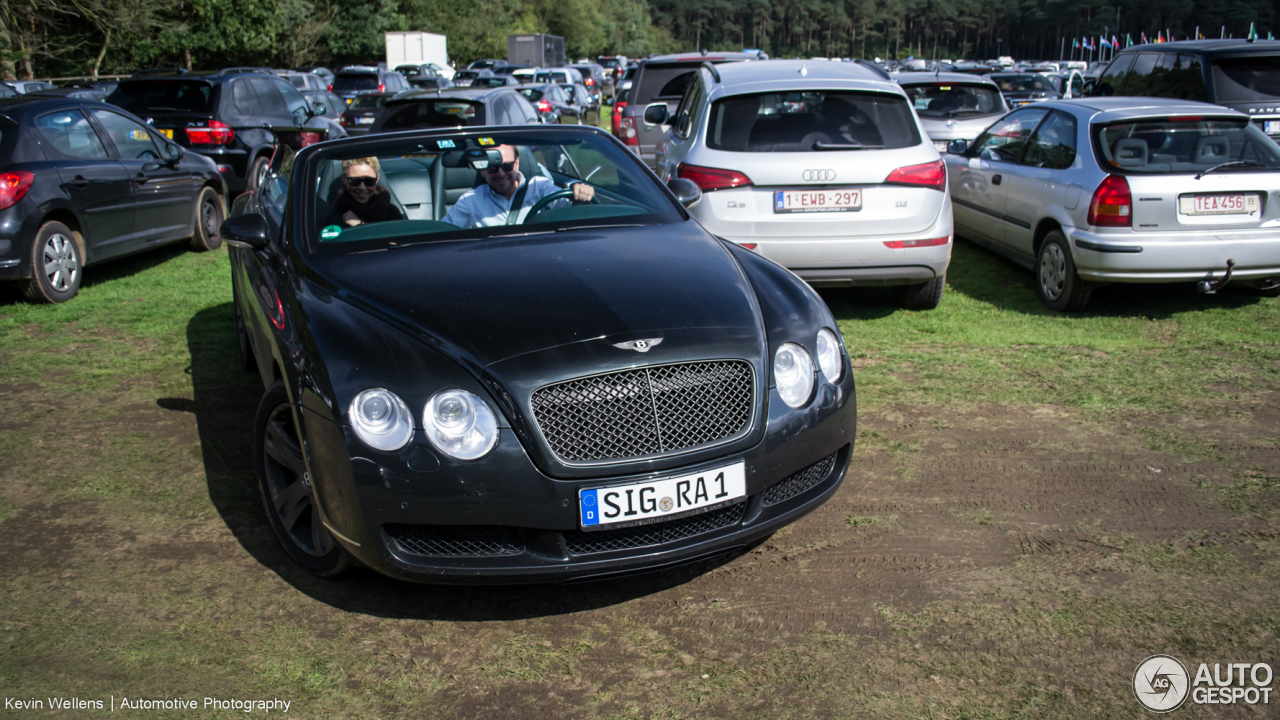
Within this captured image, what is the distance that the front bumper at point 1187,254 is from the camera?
6.51 m

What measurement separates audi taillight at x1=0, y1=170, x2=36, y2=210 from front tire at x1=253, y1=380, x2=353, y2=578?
5.01 m

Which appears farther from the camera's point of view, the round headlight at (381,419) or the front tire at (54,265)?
the front tire at (54,265)

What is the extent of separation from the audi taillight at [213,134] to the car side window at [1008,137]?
868cm

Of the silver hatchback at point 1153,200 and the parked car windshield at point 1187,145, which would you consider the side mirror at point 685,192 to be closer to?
the silver hatchback at point 1153,200

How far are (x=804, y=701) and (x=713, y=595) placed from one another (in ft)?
2.13

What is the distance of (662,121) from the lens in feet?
33.5

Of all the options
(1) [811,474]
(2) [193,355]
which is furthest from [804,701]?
(2) [193,355]

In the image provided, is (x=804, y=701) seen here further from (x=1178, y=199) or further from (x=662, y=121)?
(x=662, y=121)

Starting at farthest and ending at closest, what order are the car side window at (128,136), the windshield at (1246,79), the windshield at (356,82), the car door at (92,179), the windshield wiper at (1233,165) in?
1. the windshield at (356,82)
2. the windshield at (1246,79)
3. the car side window at (128,136)
4. the car door at (92,179)
5. the windshield wiper at (1233,165)

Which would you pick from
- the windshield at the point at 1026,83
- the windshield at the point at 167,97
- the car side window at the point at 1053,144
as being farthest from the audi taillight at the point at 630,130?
the windshield at the point at 1026,83

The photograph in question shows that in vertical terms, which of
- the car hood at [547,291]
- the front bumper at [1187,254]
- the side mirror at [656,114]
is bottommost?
the front bumper at [1187,254]

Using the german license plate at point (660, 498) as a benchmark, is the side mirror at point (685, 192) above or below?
above

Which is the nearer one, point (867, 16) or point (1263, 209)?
point (1263, 209)

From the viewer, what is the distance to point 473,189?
181 inches
